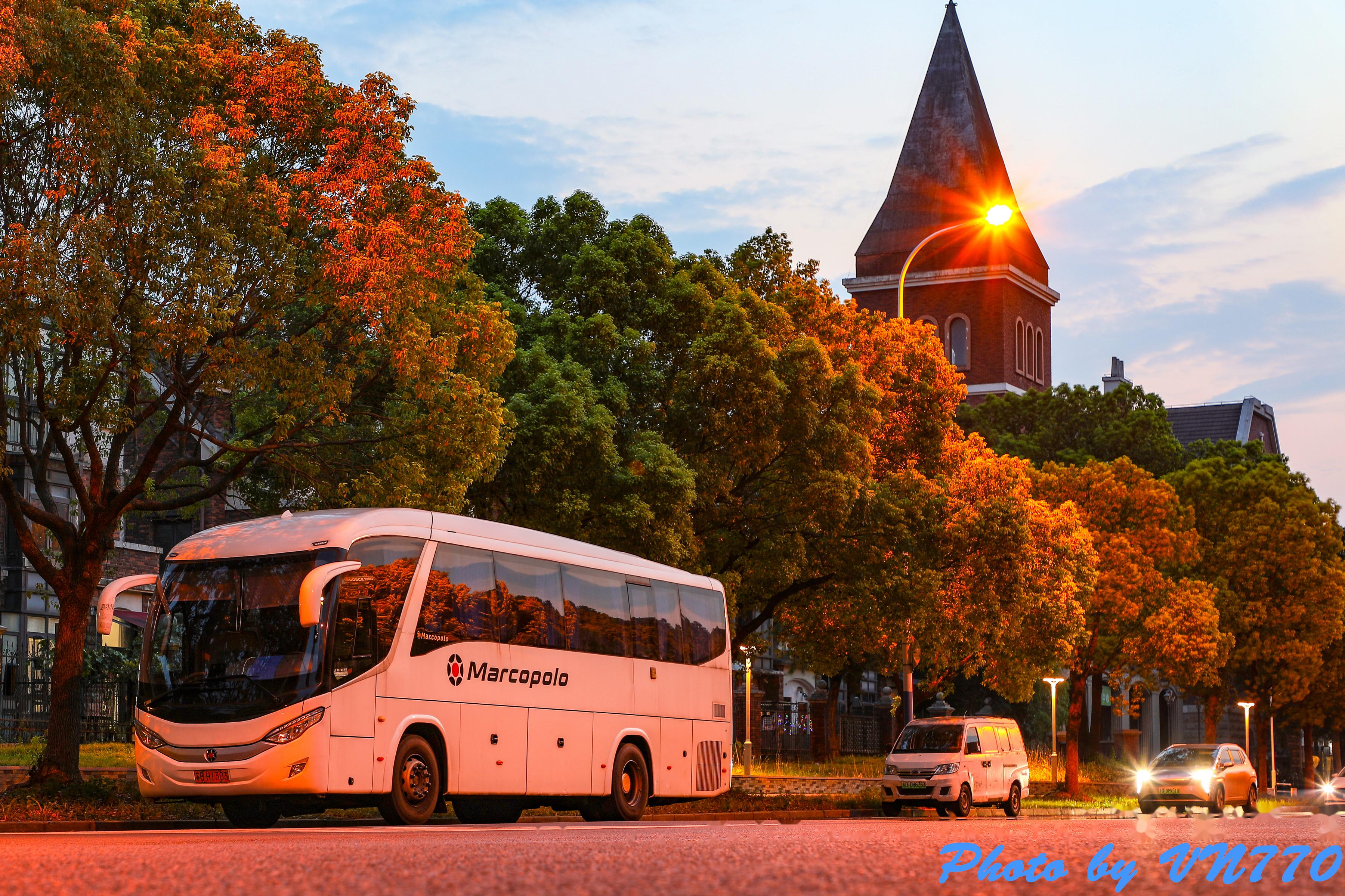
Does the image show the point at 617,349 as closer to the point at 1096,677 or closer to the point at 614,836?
the point at 614,836

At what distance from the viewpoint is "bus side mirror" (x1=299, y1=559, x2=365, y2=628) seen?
17766 millimetres

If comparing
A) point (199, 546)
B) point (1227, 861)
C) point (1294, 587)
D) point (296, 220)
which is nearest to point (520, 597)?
point (199, 546)

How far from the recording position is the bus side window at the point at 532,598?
20.7 meters

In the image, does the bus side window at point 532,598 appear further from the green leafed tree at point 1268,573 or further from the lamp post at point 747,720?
the green leafed tree at point 1268,573

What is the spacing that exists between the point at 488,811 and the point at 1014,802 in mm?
14690

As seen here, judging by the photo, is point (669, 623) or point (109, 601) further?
point (669, 623)

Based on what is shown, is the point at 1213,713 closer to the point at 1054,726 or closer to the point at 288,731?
the point at 1054,726

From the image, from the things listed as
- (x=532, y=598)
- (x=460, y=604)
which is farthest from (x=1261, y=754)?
(x=460, y=604)

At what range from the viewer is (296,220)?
70.5 ft

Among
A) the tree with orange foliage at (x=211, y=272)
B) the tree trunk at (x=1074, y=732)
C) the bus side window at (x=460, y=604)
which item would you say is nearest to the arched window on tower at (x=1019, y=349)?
the tree trunk at (x=1074, y=732)

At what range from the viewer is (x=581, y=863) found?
29.7 feet

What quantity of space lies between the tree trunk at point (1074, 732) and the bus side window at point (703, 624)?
719 inches

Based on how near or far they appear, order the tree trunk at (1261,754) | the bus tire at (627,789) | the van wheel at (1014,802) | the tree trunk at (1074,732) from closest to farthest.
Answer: the bus tire at (627,789), the van wheel at (1014,802), the tree trunk at (1074,732), the tree trunk at (1261,754)

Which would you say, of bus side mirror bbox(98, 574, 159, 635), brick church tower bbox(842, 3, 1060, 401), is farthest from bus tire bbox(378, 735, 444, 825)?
brick church tower bbox(842, 3, 1060, 401)
